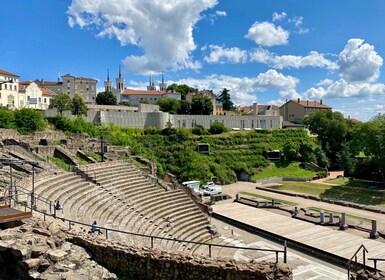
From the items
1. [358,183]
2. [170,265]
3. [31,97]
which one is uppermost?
[31,97]

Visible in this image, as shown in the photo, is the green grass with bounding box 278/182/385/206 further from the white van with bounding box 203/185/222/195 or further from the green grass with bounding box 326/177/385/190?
the white van with bounding box 203/185/222/195

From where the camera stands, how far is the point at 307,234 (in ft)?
72.7

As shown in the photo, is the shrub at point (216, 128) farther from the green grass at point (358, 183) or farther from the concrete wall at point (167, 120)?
the green grass at point (358, 183)

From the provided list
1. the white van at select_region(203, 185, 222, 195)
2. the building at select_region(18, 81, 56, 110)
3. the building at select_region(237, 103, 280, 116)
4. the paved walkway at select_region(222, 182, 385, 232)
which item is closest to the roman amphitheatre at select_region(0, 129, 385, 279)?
the paved walkway at select_region(222, 182, 385, 232)

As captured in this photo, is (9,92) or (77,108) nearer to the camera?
(77,108)

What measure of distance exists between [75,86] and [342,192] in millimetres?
88572

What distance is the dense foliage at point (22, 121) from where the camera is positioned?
3609 centimetres

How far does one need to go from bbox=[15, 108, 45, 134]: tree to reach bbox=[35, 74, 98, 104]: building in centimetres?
6145

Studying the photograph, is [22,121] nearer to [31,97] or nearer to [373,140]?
[31,97]

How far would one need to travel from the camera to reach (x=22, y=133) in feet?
120

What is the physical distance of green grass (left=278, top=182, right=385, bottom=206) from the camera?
114 feet

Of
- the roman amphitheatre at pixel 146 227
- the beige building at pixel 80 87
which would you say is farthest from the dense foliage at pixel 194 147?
the beige building at pixel 80 87

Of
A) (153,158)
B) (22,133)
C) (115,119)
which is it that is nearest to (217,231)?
(153,158)

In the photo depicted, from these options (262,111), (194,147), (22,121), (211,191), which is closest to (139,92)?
(262,111)
